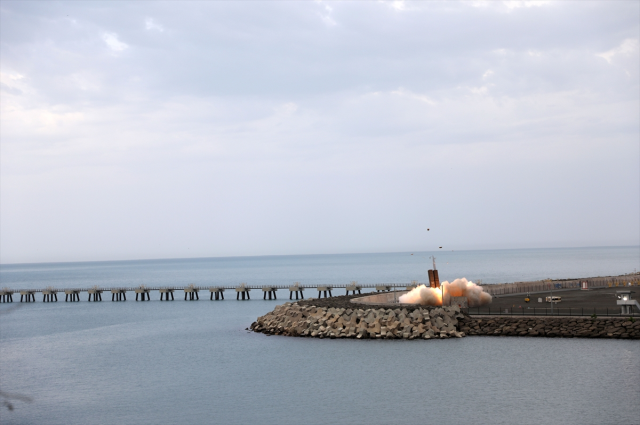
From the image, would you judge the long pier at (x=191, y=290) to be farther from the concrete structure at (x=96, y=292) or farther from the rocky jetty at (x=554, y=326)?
the rocky jetty at (x=554, y=326)

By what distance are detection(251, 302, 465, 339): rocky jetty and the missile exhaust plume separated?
574 centimetres

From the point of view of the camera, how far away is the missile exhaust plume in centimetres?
6303

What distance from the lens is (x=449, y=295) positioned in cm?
6297

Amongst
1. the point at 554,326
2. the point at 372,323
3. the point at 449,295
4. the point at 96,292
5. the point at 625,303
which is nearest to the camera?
the point at 625,303

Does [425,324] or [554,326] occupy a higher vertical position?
[425,324]

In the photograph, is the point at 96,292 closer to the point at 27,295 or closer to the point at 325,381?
the point at 27,295

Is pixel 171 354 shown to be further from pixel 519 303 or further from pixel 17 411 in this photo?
pixel 519 303

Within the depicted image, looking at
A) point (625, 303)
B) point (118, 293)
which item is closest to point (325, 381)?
point (625, 303)

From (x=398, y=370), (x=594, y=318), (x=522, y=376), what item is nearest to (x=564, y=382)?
(x=522, y=376)

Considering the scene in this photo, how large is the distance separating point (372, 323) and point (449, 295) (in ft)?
33.1

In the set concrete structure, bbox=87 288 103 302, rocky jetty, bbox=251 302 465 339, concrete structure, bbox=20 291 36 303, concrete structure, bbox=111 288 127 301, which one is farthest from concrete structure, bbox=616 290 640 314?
concrete structure, bbox=20 291 36 303

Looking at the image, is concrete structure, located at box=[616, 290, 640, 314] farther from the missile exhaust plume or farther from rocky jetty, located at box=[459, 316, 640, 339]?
the missile exhaust plume

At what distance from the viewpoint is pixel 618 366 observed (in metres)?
41.0

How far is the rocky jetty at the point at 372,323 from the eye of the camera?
54.7m
